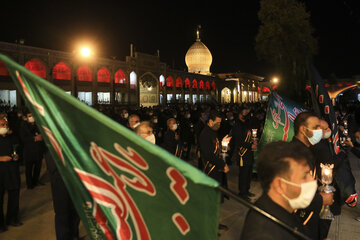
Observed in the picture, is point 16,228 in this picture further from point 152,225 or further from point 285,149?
point 285,149

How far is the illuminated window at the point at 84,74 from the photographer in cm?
3138

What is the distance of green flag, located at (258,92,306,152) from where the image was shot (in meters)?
5.14

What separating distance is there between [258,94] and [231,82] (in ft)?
63.6

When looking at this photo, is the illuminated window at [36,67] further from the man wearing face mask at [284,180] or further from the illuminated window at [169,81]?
the man wearing face mask at [284,180]

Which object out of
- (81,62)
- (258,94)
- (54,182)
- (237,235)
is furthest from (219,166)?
(258,94)

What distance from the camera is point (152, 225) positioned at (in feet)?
5.06

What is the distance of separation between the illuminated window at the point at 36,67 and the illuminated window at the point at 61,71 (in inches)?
49.2

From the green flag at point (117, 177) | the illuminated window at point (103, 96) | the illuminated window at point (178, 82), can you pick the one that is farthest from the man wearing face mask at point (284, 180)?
the illuminated window at point (178, 82)

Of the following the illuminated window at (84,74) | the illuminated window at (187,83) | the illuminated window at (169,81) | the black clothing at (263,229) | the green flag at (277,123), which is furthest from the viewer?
the illuminated window at (187,83)

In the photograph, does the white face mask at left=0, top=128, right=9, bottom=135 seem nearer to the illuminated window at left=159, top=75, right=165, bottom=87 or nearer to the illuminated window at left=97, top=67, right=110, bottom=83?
the illuminated window at left=97, top=67, right=110, bottom=83

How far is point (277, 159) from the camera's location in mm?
1813

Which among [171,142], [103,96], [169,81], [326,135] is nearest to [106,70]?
[103,96]

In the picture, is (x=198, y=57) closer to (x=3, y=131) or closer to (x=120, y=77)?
(x=120, y=77)

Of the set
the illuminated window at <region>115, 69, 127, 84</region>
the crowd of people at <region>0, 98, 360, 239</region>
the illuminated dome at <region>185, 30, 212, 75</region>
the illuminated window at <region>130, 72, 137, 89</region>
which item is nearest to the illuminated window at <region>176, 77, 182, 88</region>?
the illuminated window at <region>130, 72, 137, 89</region>
